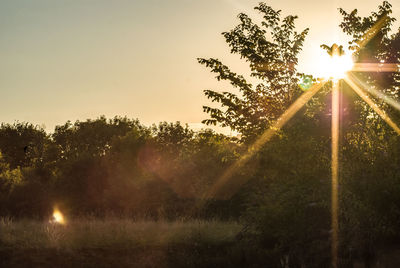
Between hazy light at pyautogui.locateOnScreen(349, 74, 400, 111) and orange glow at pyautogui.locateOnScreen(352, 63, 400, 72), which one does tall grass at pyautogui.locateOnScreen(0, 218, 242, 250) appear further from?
orange glow at pyautogui.locateOnScreen(352, 63, 400, 72)

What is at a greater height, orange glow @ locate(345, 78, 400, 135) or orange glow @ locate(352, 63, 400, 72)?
orange glow @ locate(352, 63, 400, 72)

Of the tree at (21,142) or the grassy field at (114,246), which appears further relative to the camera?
the tree at (21,142)

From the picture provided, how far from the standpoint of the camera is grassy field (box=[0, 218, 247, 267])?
14078 mm

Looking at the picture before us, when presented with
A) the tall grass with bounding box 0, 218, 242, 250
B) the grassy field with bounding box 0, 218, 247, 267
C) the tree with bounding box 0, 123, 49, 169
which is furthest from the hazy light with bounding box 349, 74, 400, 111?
the tree with bounding box 0, 123, 49, 169

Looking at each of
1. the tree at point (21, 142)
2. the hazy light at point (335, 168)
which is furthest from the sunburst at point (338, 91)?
the tree at point (21, 142)

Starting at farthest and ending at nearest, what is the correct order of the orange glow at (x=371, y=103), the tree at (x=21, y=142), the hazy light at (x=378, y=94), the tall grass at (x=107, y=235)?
the tree at (x=21, y=142) < the tall grass at (x=107, y=235) < the hazy light at (x=378, y=94) < the orange glow at (x=371, y=103)

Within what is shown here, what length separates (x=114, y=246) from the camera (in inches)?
600

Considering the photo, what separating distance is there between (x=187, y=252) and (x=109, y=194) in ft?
50.7

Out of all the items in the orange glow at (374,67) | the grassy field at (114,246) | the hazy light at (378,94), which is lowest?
the grassy field at (114,246)

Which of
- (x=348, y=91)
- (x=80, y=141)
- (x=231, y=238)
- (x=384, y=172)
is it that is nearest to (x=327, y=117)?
(x=348, y=91)

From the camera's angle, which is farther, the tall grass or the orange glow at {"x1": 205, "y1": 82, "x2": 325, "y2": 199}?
the tall grass

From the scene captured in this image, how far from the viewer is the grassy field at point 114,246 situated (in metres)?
14.1

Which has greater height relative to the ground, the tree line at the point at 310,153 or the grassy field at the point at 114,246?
the tree line at the point at 310,153

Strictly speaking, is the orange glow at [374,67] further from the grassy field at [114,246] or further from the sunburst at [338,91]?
the grassy field at [114,246]
